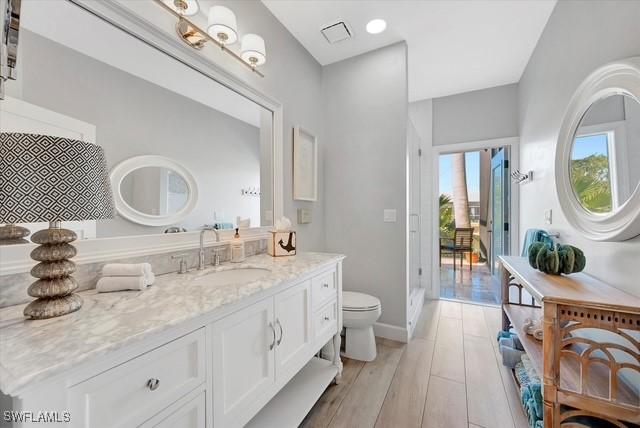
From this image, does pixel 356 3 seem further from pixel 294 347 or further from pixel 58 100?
pixel 294 347

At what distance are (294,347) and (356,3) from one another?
2.28m

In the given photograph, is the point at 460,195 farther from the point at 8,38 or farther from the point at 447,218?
the point at 8,38

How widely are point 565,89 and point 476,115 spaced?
1437 mm

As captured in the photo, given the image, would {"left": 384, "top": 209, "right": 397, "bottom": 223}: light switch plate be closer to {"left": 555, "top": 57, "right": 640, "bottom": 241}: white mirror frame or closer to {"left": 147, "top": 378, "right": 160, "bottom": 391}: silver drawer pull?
{"left": 555, "top": 57, "right": 640, "bottom": 241}: white mirror frame

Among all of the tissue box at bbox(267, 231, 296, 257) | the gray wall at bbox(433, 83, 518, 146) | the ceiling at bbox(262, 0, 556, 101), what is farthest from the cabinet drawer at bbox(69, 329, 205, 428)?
the gray wall at bbox(433, 83, 518, 146)

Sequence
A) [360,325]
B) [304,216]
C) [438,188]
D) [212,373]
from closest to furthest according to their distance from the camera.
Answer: [212,373] → [360,325] → [304,216] → [438,188]

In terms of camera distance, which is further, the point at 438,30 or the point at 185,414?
the point at 438,30

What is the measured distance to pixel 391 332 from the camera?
2207 mm

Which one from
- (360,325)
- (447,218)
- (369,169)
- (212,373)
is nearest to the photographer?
(212,373)

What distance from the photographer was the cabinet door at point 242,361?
837 millimetres

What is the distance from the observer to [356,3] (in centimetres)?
178

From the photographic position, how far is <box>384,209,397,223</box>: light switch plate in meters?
2.20

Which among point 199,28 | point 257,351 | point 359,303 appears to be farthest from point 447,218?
point 199,28

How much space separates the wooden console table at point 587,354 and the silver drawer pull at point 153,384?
1406mm
